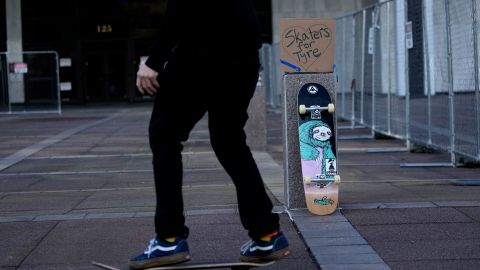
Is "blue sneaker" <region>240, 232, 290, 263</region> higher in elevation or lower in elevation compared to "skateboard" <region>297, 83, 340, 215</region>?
lower

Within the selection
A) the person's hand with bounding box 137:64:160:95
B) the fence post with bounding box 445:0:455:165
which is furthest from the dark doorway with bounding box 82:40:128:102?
the person's hand with bounding box 137:64:160:95

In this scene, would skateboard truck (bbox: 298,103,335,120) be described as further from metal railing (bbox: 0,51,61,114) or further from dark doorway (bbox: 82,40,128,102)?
dark doorway (bbox: 82,40,128,102)

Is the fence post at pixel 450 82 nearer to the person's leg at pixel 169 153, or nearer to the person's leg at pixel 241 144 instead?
the person's leg at pixel 241 144

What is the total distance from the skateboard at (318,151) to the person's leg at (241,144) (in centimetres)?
206

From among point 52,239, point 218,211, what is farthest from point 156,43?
point 218,211

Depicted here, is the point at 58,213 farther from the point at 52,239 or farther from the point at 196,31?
the point at 196,31

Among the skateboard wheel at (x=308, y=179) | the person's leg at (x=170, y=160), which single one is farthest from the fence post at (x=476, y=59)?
the person's leg at (x=170, y=160)

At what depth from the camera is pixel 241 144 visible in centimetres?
440

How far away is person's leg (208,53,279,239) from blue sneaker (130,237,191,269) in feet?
1.20

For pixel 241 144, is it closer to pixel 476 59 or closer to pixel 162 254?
pixel 162 254

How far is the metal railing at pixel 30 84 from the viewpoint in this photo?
28.7 meters

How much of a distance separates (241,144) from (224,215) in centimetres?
228

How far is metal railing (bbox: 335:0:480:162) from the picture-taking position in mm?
9961

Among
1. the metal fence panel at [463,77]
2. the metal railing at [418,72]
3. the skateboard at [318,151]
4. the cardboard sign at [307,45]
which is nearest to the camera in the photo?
the skateboard at [318,151]
